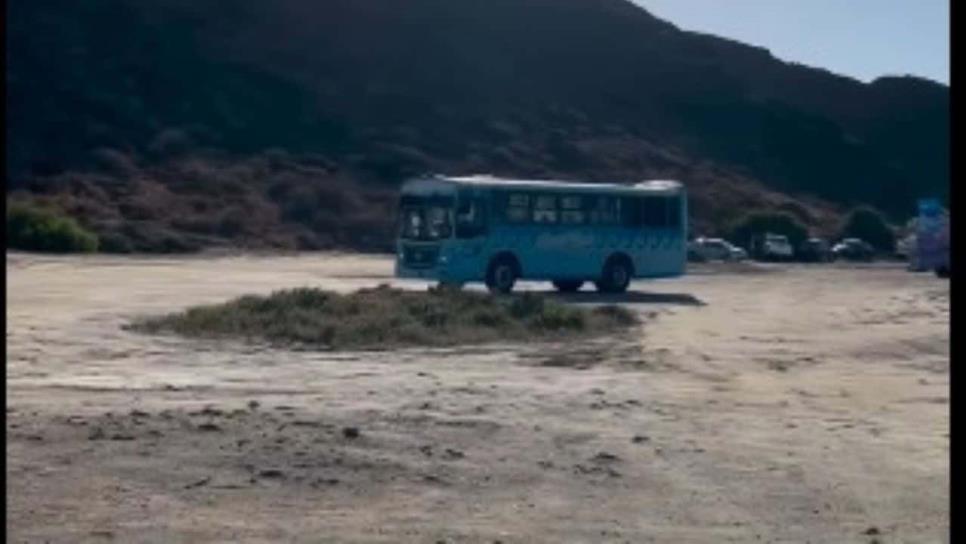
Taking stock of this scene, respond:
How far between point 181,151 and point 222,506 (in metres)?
84.9

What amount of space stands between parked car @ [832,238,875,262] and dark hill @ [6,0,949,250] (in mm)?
8257

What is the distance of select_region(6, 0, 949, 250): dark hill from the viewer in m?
88.0

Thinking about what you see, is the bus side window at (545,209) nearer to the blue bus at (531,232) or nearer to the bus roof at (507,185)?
the blue bus at (531,232)


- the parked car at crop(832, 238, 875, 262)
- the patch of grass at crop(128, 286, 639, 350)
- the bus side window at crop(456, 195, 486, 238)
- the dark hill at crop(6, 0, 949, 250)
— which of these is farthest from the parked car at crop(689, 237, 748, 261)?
the patch of grass at crop(128, 286, 639, 350)

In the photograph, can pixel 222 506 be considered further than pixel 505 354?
No

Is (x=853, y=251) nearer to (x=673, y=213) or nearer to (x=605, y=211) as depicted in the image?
(x=673, y=213)

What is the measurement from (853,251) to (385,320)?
62.4 metres

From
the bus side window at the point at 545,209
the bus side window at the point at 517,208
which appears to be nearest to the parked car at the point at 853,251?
the bus side window at the point at 545,209

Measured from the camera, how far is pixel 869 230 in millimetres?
95500

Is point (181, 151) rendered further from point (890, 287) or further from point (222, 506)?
point (222, 506)

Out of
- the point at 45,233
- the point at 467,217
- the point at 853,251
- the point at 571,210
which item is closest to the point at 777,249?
the point at 853,251

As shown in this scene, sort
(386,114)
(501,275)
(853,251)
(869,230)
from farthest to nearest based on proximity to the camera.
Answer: (386,114) → (869,230) → (853,251) → (501,275)

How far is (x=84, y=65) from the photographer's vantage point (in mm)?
99312

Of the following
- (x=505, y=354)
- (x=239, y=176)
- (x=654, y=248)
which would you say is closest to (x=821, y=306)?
(x=654, y=248)
